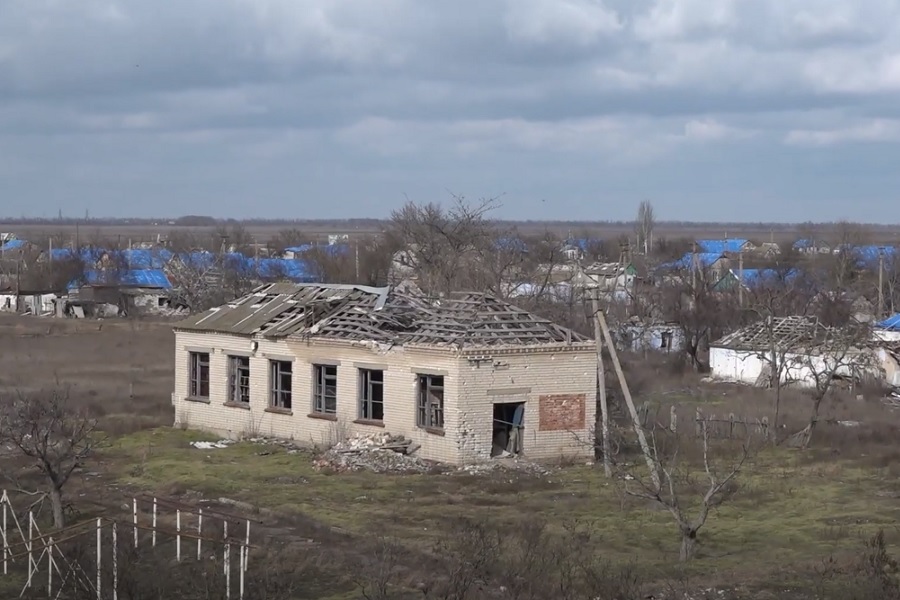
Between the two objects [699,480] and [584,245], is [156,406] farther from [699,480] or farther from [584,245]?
[584,245]

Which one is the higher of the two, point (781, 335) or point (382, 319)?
point (382, 319)

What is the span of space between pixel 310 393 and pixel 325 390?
0.39m

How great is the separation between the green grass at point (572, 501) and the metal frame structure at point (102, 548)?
88.3 inches

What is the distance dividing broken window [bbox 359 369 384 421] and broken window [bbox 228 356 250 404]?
3.99 meters

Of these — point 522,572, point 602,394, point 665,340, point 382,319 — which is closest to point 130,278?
point 665,340

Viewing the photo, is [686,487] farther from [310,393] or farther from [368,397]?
[310,393]

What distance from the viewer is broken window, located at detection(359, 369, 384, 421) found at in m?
28.6

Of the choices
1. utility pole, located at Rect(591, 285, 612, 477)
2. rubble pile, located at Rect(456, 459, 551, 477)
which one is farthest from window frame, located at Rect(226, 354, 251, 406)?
utility pole, located at Rect(591, 285, 612, 477)

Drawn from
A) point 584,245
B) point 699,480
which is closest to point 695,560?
point 699,480

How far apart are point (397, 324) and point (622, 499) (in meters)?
7.93

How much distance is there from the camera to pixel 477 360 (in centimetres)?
2658

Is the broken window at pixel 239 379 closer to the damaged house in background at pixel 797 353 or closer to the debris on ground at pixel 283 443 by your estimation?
the debris on ground at pixel 283 443

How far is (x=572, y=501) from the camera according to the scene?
76.2 feet

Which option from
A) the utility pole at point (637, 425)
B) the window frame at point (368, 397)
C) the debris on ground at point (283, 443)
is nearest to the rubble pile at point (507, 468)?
the window frame at point (368, 397)
